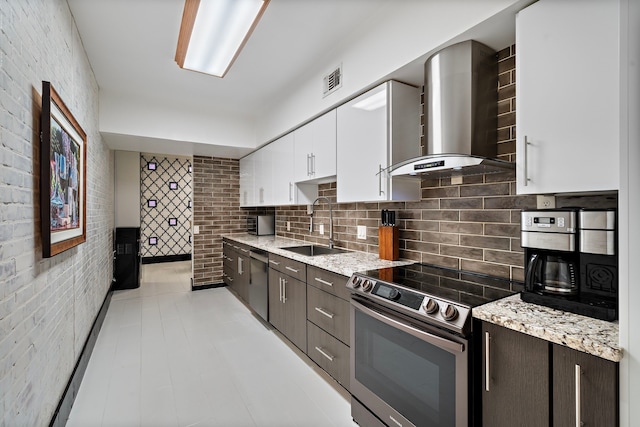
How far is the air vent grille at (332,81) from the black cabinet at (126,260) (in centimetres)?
418

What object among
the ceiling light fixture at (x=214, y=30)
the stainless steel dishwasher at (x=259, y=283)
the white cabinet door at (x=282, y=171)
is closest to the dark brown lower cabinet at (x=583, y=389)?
the ceiling light fixture at (x=214, y=30)

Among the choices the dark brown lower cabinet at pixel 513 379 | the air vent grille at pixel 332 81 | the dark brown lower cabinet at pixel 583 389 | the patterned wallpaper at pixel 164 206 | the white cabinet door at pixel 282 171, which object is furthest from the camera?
the patterned wallpaper at pixel 164 206

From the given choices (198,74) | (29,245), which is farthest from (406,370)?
(198,74)

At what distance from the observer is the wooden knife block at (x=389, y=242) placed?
2.34m

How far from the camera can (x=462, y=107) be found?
1.65 meters

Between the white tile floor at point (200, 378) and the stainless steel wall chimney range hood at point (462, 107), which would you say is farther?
the white tile floor at point (200, 378)

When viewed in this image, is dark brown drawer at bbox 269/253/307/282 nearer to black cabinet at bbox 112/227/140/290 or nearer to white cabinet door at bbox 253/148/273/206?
white cabinet door at bbox 253/148/273/206

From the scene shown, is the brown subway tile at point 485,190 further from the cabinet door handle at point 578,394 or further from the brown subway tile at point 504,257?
the cabinet door handle at point 578,394

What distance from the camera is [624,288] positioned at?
3.04 ft

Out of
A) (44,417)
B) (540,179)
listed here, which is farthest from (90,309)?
(540,179)

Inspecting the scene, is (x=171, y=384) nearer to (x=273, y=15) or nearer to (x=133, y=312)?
(x=133, y=312)

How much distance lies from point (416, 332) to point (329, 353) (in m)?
0.94

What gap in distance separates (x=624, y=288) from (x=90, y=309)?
3.64m

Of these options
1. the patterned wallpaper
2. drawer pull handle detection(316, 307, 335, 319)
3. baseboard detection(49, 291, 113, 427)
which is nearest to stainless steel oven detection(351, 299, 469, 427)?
drawer pull handle detection(316, 307, 335, 319)
